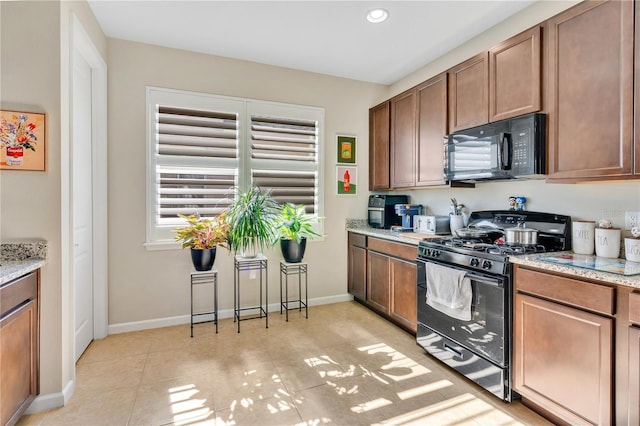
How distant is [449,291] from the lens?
2369mm

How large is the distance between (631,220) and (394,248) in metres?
1.72

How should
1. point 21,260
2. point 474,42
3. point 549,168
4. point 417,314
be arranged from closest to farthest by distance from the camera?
point 21,260, point 549,168, point 417,314, point 474,42

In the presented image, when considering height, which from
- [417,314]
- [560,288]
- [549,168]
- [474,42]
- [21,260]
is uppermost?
[474,42]

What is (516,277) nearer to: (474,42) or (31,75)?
(474,42)

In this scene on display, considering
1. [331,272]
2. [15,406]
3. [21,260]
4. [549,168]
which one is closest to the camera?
[15,406]

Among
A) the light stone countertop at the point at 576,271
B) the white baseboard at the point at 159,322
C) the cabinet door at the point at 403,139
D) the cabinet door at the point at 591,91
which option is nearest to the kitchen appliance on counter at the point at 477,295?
the light stone countertop at the point at 576,271

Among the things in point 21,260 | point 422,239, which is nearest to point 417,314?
point 422,239

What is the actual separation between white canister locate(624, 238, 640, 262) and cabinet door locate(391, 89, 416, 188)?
71.2 inches

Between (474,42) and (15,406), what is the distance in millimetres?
4338

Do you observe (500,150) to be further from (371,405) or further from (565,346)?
(371,405)

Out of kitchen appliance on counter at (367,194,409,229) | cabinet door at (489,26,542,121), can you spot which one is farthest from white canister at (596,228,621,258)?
kitchen appliance on counter at (367,194,409,229)

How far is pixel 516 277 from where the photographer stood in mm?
1984

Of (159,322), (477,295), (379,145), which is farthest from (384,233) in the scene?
(159,322)

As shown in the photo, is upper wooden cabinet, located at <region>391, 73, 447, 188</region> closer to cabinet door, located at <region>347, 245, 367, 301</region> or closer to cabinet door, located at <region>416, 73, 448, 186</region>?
cabinet door, located at <region>416, 73, 448, 186</region>
